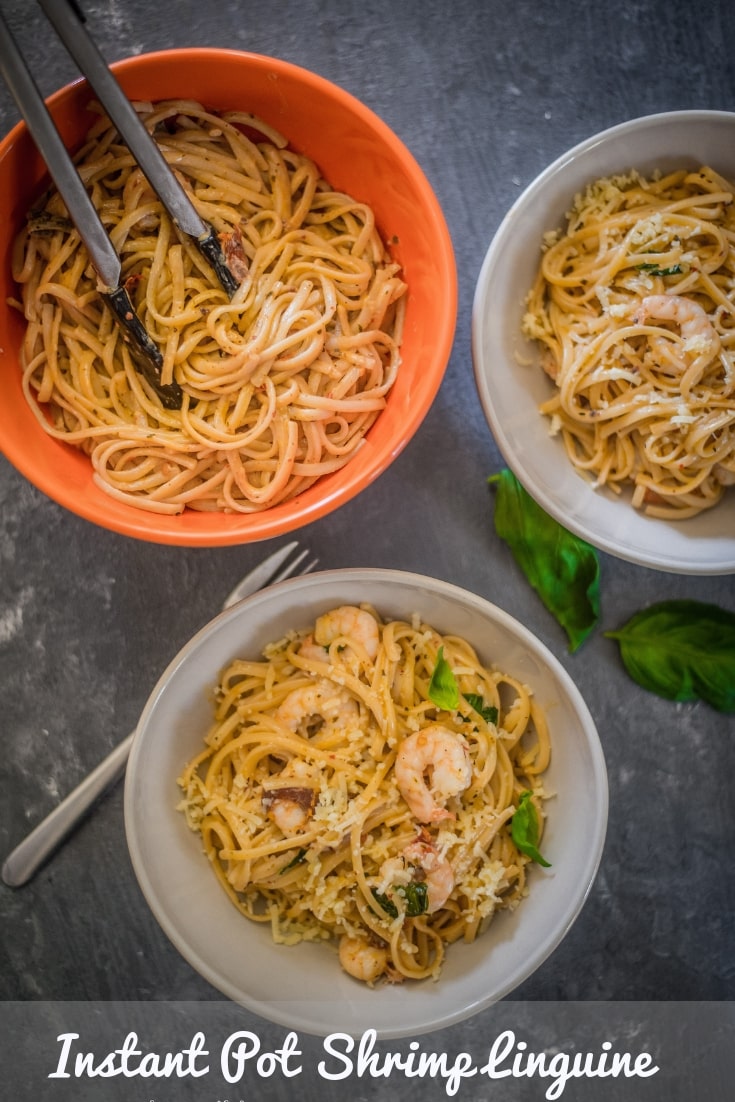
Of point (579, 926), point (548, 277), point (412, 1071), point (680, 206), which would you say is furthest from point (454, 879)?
point (680, 206)

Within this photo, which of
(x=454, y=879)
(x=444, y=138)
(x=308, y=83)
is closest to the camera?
(x=308, y=83)

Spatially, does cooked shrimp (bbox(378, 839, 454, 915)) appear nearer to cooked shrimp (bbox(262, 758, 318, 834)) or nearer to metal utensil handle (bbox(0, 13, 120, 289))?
cooked shrimp (bbox(262, 758, 318, 834))

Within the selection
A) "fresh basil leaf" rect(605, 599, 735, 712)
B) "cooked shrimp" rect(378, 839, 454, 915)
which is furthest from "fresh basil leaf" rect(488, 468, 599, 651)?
"cooked shrimp" rect(378, 839, 454, 915)

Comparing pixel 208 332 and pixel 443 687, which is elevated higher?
pixel 208 332

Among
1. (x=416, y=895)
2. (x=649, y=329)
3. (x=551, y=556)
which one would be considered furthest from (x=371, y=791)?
(x=649, y=329)

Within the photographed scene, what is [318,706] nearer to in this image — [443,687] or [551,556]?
[443,687]

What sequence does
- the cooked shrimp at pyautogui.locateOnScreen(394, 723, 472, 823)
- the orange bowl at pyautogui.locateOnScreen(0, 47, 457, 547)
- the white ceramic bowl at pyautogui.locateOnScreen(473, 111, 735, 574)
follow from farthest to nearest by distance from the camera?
the white ceramic bowl at pyautogui.locateOnScreen(473, 111, 735, 574)
the cooked shrimp at pyautogui.locateOnScreen(394, 723, 472, 823)
the orange bowl at pyautogui.locateOnScreen(0, 47, 457, 547)

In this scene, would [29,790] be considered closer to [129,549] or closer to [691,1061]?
[129,549]

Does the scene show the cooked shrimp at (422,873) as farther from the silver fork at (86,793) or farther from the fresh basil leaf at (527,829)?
the silver fork at (86,793)
